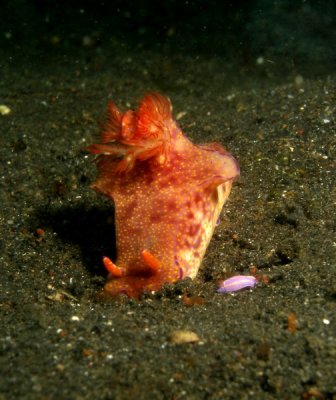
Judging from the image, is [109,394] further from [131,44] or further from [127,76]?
[131,44]

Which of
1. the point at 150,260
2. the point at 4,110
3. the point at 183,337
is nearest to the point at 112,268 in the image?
the point at 150,260

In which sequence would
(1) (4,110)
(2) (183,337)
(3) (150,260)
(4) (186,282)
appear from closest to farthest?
1. (2) (183,337)
2. (3) (150,260)
3. (4) (186,282)
4. (1) (4,110)

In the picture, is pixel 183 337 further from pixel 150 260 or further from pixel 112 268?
pixel 112 268

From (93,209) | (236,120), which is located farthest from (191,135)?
(93,209)

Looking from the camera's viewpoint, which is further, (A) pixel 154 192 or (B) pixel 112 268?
(A) pixel 154 192

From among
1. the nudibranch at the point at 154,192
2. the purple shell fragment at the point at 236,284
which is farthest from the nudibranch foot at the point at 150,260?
the purple shell fragment at the point at 236,284

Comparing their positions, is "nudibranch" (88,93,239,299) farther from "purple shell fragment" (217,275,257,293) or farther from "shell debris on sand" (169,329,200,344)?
"shell debris on sand" (169,329,200,344)

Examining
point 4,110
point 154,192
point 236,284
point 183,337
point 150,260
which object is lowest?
point 4,110

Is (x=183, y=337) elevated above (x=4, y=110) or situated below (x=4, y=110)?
above
